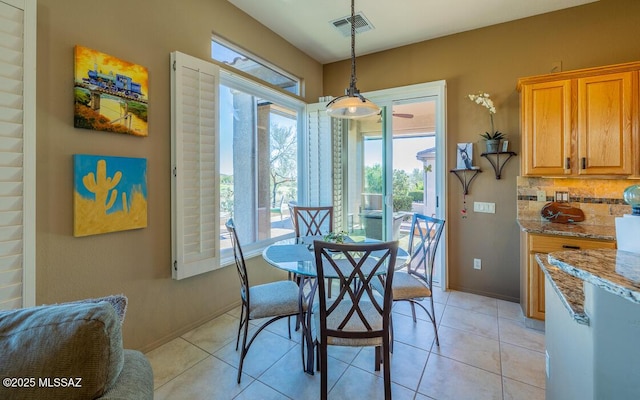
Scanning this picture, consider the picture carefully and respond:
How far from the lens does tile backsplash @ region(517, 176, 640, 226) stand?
2.69 metres

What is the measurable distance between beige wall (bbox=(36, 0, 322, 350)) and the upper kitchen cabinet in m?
3.04

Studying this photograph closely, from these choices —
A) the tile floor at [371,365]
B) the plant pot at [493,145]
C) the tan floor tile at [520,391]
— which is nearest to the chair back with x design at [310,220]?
the tile floor at [371,365]

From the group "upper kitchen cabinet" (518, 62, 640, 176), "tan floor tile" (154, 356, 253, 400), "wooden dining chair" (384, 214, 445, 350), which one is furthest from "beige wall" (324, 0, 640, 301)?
"tan floor tile" (154, 356, 253, 400)

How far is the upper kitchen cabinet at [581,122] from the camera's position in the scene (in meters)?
2.42

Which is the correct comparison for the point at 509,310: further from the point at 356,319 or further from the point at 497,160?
the point at 356,319

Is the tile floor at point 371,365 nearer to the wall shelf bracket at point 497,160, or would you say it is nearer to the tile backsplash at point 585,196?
the tile backsplash at point 585,196

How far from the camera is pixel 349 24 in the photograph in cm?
315

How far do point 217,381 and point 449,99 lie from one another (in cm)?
363

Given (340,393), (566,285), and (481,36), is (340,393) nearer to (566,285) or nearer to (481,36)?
(566,285)

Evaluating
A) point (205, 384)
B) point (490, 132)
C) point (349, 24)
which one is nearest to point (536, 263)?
point (490, 132)

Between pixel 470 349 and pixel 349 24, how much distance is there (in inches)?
133

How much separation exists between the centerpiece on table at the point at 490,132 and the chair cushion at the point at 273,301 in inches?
101

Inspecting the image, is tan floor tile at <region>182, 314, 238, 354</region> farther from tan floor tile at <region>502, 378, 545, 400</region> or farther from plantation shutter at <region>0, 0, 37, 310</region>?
tan floor tile at <region>502, 378, 545, 400</region>

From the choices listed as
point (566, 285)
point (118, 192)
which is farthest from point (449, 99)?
point (118, 192)
